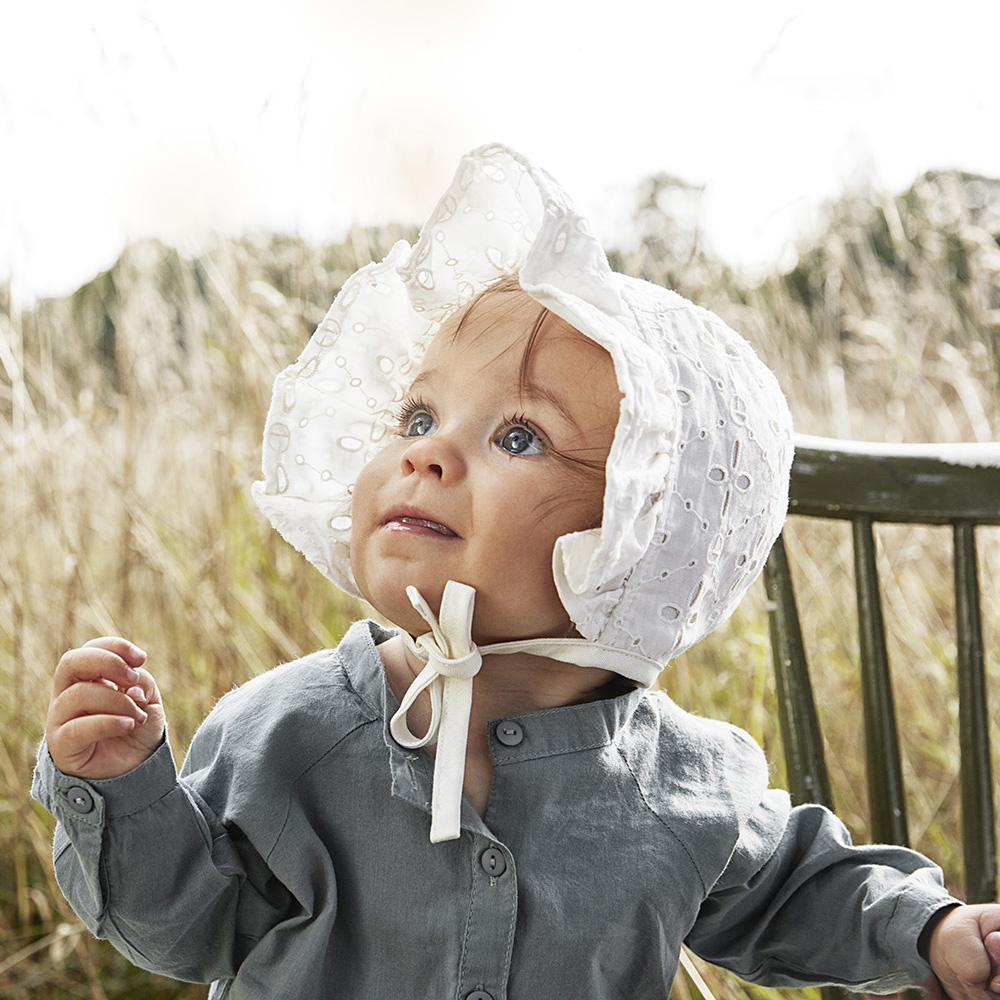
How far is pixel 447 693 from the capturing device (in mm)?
922

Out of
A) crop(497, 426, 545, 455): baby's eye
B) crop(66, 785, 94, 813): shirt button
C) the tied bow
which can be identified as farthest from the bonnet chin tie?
crop(66, 785, 94, 813): shirt button

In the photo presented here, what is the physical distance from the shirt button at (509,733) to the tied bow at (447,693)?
4cm

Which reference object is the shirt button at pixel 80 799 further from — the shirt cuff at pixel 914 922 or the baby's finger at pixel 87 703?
the shirt cuff at pixel 914 922

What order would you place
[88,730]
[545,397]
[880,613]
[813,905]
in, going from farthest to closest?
[880,613]
[813,905]
[545,397]
[88,730]

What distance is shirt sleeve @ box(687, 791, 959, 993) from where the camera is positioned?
1032mm

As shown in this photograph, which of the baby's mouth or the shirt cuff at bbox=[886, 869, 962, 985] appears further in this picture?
the shirt cuff at bbox=[886, 869, 962, 985]

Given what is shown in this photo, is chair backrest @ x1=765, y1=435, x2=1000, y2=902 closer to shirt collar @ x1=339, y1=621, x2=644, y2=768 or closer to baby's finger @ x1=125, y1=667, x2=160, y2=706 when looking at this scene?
shirt collar @ x1=339, y1=621, x2=644, y2=768

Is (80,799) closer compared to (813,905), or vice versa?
(80,799)

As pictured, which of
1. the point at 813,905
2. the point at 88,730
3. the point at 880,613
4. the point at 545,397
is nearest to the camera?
the point at 88,730

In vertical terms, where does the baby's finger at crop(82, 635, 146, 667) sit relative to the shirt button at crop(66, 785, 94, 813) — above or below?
above

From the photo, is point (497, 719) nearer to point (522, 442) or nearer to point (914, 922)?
point (522, 442)

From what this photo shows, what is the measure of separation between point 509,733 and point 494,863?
0.10 metres

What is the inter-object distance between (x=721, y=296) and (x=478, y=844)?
135 cm

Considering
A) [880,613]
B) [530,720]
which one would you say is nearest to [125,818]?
[530,720]
